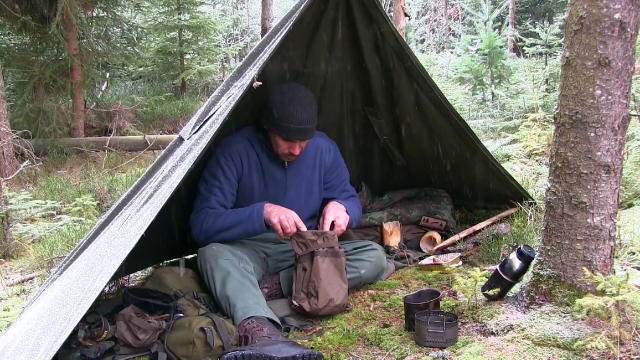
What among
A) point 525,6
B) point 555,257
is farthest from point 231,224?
point 525,6

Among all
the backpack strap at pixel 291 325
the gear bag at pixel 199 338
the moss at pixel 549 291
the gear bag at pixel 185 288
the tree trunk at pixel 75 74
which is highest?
the tree trunk at pixel 75 74

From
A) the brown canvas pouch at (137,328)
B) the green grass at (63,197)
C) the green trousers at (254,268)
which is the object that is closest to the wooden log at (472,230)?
the green trousers at (254,268)

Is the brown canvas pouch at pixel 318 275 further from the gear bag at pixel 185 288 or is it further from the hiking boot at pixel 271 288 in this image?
the gear bag at pixel 185 288

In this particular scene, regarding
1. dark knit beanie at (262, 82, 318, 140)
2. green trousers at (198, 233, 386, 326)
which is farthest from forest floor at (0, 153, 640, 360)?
dark knit beanie at (262, 82, 318, 140)

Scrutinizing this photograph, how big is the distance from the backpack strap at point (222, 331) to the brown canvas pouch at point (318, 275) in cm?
43

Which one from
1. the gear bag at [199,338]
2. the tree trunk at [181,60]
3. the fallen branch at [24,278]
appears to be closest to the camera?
the gear bag at [199,338]

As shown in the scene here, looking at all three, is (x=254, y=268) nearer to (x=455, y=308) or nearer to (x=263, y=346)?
(x=263, y=346)

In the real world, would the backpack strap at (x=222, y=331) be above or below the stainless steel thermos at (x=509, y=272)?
below

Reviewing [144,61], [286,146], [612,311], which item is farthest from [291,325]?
[144,61]

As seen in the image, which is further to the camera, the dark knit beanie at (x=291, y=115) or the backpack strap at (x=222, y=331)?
the dark knit beanie at (x=291, y=115)

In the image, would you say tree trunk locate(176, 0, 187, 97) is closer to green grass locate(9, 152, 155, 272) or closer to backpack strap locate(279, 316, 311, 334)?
green grass locate(9, 152, 155, 272)

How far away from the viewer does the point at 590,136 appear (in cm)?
227

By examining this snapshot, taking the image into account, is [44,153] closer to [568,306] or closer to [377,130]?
[377,130]

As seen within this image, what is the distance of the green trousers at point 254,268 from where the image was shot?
2525mm
